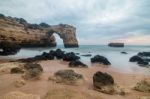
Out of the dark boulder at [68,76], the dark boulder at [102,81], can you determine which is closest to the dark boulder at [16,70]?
the dark boulder at [68,76]

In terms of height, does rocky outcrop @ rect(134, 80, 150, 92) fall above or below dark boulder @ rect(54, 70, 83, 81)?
below

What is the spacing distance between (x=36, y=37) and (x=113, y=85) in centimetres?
5235

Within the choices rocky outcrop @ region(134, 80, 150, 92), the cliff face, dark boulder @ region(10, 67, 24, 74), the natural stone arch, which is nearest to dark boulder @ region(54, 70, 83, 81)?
dark boulder @ region(10, 67, 24, 74)

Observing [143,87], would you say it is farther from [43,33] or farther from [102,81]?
[43,33]

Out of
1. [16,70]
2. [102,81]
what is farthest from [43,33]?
[102,81]

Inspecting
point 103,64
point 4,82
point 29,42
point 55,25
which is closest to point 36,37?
point 29,42

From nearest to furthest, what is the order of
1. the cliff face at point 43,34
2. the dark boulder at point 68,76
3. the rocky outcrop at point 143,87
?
the rocky outcrop at point 143,87 → the dark boulder at point 68,76 → the cliff face at point 43,34

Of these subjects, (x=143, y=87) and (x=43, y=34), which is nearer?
(x=143, y=87)

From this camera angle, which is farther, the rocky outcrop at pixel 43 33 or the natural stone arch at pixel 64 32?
the natural stone arch at pixel 64 32

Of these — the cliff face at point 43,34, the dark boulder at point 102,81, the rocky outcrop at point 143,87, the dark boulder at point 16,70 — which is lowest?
the rocky outcrop at point 143,87

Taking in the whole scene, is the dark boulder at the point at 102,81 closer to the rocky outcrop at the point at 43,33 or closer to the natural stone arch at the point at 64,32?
the rocky outcrop at the point at 43,33

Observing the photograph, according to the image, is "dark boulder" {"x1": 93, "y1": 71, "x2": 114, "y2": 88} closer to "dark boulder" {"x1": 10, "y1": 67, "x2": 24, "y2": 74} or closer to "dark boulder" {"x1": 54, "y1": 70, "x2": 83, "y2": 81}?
"dark boulder" {"x1": 54, "y1": 70, "x2": 83, "y2": 81}

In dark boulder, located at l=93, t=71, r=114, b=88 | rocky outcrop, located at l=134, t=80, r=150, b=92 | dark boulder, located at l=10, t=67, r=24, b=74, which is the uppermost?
dark boulder, located at l=10, t=67, r=24, b=74

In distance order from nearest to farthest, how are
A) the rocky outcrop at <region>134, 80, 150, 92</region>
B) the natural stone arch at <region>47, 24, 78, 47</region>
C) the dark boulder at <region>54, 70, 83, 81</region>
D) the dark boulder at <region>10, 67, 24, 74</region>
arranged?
the rocky outcrop at <region>134, 80, 150, 92</region>, the dark boulder at <region>54, 70, 83, 81</region>, the dark boulder at <region>10, 67, 24, 74</region>, the natural stone arch at <region>47, 24, 78, 47</region>
